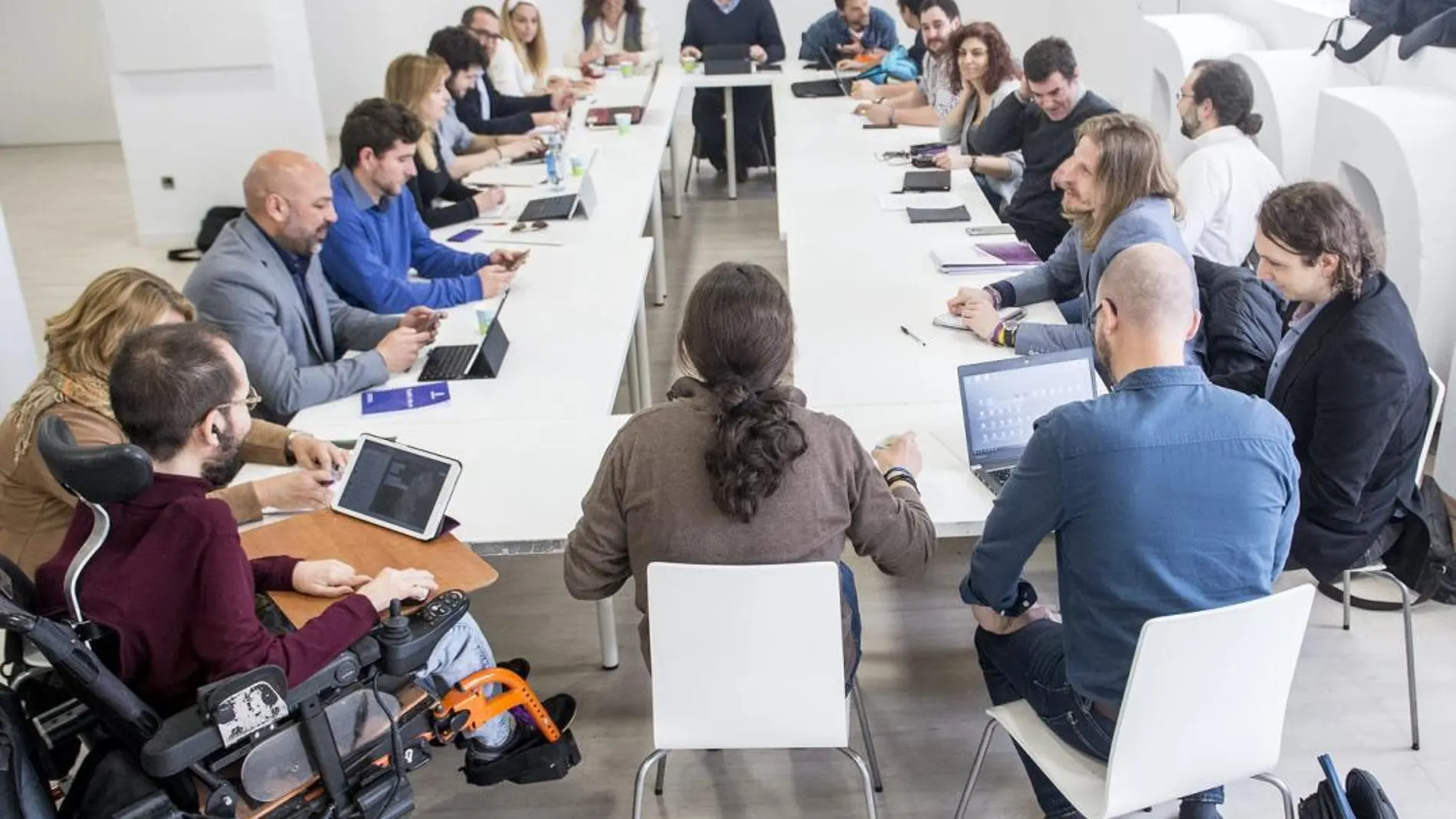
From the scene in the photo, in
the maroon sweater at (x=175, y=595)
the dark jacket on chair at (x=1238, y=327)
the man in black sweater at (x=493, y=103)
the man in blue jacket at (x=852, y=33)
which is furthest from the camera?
the man in blue jacket at (x=852, y=33)

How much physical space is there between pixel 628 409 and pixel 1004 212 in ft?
5.27

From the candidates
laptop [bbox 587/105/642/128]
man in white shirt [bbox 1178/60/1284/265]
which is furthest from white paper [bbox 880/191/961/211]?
laptop [bbox 587/105/642/128]

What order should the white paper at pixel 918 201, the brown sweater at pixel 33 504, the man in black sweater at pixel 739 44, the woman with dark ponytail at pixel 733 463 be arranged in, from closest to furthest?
the woman with dark ponytail at pixel 733 463, the brown sweater at pixel 33 504, the white paper at pixel 918 201, the man in black sweater at pixel 739 44

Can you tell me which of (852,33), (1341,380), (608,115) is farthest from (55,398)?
(852,33)

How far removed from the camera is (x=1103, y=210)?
3.12 meters

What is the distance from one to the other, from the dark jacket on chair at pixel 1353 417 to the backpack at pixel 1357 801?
849 mm

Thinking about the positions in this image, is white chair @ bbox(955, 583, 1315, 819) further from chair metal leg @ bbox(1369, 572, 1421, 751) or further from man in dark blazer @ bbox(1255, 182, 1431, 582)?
chair metal leg @ bbox(1369, 572, 1421, 751)

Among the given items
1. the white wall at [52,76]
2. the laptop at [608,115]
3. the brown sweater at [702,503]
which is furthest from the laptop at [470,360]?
the white wall at [52,76]

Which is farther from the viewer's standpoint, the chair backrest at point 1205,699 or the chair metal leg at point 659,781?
the chair metal leg at point 659,781

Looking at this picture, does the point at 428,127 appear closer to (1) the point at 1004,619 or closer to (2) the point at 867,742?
(2) the point at 867,742

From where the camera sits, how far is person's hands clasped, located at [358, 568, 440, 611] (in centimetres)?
212

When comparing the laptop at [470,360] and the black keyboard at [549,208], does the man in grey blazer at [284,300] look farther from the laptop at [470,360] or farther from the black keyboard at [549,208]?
the black keyboard at [549,208]

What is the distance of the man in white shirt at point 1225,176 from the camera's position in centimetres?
371

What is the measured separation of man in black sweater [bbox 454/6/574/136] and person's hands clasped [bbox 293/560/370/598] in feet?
12.2
